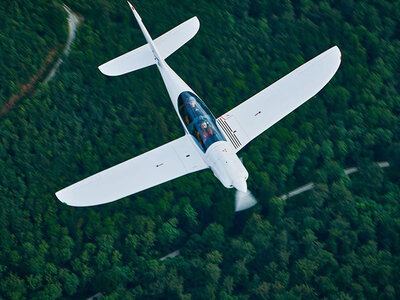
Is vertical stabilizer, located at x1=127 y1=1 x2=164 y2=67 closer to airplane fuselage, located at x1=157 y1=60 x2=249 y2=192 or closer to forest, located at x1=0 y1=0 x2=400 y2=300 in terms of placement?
airplane fuselage, located at x1=157 y1=60 x2=249 y2=192

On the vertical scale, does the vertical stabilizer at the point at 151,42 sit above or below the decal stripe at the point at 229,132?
A: above

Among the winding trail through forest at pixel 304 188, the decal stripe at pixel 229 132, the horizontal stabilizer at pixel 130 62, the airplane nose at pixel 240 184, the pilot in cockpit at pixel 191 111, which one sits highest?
the horizontal stabilizer at pixel 130 62

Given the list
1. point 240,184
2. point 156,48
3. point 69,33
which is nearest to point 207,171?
point 240,184

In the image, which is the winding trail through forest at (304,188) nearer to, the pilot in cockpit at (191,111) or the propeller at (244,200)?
the propeller at (244,200)

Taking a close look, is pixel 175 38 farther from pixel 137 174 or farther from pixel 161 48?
pixel 137 174

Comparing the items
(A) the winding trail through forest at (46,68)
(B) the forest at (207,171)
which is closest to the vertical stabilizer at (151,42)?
(B) the forest at (207,171)

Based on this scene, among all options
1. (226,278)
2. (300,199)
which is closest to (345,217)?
(300,199)

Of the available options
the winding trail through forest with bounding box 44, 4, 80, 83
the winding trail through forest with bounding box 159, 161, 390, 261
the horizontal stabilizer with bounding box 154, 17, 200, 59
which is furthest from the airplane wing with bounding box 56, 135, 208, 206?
the winding trail through forest with bounding box 44, 4, 80, 83

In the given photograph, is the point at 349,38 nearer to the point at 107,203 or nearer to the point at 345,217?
the point at 345,217
